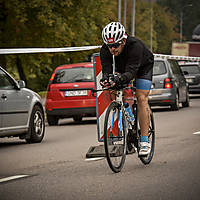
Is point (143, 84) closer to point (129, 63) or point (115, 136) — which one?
point (129, 63)

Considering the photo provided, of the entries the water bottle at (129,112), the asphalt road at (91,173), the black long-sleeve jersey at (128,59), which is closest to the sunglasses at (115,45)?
the black long-sleeve jersey at (128,59)

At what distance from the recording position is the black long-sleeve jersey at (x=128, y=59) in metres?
7.48

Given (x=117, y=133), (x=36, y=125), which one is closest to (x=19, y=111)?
(x=36, y=125)

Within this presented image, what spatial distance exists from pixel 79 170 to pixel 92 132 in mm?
5897

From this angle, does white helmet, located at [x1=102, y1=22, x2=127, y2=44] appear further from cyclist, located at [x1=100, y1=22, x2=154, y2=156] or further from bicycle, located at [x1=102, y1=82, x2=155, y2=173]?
bicycle, located at [x1=102, y1=82, x2=155, y2=173]

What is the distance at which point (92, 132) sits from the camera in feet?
44.6

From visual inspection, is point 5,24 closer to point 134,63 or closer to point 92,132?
point 92,132

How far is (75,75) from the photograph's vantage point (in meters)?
16.1

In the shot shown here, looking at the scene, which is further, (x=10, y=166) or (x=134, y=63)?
(x=10, y=166)

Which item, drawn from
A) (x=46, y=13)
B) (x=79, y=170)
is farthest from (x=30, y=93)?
(x=46, y=13)

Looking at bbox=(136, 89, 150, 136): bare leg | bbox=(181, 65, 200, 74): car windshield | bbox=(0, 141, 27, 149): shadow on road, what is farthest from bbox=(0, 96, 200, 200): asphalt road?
bbox=(181, 65, 200, 74): car windshield

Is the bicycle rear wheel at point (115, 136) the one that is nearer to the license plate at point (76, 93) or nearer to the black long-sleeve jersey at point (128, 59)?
the black long-sleeve jersey at point (128, 59)

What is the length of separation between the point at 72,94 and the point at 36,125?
4.01 meters

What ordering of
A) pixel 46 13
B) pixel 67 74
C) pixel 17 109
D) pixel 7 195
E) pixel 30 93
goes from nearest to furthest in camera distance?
pixel 7 195 → pixel 17 109 → pixel 30 93 → pixel 67 74 → pixel 46 13
